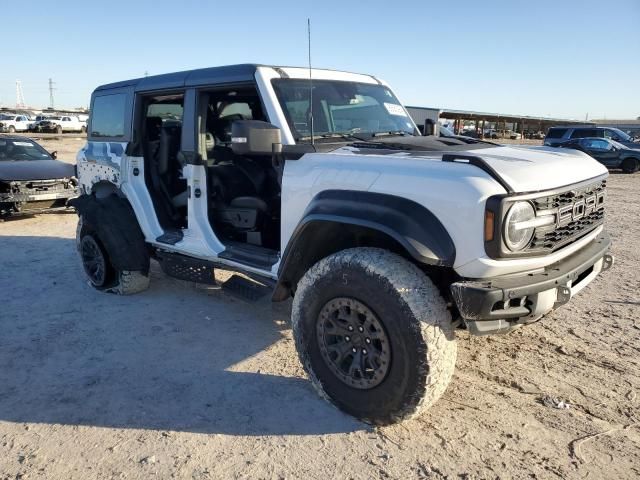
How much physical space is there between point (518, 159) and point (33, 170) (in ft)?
31.6

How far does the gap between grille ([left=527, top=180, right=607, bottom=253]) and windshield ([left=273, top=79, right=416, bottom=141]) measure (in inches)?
64.2

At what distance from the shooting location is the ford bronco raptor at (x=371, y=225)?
2.80 meters

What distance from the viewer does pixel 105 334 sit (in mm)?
4496

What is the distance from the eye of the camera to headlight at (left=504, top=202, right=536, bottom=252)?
2.72 m

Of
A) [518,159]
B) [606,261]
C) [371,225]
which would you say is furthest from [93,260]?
[606,261]

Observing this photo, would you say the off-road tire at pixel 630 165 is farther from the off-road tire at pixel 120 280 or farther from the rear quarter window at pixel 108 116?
the off-road tire at pixel 120 280

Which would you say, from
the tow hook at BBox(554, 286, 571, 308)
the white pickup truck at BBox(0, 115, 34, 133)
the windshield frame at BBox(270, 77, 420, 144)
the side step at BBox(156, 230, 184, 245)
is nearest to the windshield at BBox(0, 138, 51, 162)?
the side step at BBox(156, 230, 184, 245)

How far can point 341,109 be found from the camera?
4.27m

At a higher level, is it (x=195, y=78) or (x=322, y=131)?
(x=195, y=78)

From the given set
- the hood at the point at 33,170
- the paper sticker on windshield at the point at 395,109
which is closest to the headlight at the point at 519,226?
the paper sticker on windshield at the point at 395,109

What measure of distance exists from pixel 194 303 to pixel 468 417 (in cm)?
308

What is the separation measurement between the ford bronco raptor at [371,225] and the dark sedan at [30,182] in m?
5.74

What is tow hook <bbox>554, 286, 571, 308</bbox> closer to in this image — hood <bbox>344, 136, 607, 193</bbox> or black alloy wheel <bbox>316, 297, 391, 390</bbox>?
hood <bbox>344, 136, 607, 193</bbox>

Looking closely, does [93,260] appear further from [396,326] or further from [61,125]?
[61,125]
